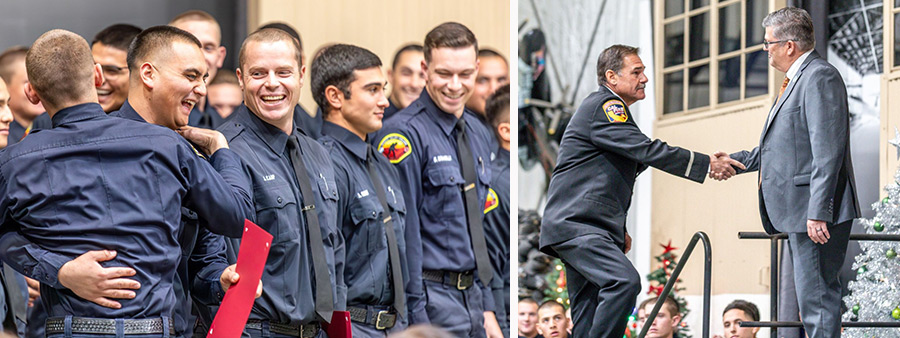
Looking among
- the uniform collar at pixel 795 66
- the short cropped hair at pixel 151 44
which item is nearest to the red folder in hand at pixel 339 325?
the short cropped hair at pixel 151 44

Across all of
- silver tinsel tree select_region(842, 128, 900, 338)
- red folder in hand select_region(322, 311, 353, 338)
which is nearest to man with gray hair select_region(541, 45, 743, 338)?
silver tinsel tree select_region(842, 128, 900, 338)

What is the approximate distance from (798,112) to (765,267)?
64cm

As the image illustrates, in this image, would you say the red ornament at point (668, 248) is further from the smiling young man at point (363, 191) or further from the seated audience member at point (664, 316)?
the smiling young man at point (363, 191)

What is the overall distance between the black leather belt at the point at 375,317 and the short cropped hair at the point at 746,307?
1320 mm

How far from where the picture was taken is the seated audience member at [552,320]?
16.8ft

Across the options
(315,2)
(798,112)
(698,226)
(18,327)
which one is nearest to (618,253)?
(698,226)

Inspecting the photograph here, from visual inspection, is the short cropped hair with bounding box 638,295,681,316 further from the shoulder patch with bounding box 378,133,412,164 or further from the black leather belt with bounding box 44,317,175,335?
the black leather belt with bounding box 44,317,175,335

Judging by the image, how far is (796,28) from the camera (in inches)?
174

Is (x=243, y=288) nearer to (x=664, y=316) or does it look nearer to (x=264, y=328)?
(x=264, y=328)

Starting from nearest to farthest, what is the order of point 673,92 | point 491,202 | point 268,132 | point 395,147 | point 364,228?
point 268,132
point 364,228
point 673,92
point 395,147
point 491,202

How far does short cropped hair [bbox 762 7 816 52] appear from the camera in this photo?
4.41m

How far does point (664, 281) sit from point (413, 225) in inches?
42.0

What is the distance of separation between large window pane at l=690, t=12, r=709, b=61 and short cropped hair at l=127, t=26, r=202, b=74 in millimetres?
2137

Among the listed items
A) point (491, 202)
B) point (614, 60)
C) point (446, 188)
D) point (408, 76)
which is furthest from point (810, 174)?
point (408, 76)
